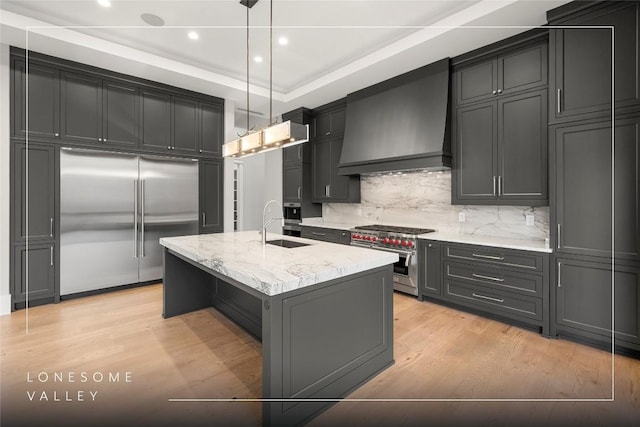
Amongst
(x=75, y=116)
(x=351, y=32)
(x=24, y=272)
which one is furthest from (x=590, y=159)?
(x=24, y=272)

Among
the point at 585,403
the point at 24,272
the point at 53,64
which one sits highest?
the point at 53,64

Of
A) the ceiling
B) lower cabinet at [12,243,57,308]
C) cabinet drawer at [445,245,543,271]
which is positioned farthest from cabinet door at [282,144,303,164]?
lower cabinet at [12,243,57,308]

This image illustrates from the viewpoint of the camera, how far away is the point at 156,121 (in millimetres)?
4461

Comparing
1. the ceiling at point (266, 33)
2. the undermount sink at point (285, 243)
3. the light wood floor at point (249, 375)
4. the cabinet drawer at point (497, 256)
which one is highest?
the ceiling at point (266, 33)

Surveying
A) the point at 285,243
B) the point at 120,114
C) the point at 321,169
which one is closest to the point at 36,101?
the point at 120,114

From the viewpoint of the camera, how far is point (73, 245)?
3805 millimetres

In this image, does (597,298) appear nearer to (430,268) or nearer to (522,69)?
(430,268)

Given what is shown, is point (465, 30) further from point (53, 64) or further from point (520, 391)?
point (53, 64)

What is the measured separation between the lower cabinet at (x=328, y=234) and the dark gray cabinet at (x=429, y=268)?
3.94 ft

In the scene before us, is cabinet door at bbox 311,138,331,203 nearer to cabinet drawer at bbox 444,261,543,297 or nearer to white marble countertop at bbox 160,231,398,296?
cabinet drawer at bbox 444,261,543,297

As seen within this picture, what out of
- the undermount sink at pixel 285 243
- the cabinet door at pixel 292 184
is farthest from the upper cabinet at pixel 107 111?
the undermount sink at pixel 285 243

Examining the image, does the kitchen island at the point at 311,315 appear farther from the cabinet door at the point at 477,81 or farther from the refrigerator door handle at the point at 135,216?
the cabinet door at the point at 477,81

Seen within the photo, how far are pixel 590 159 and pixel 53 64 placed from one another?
5.60 metres

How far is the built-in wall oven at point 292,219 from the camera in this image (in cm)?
565
